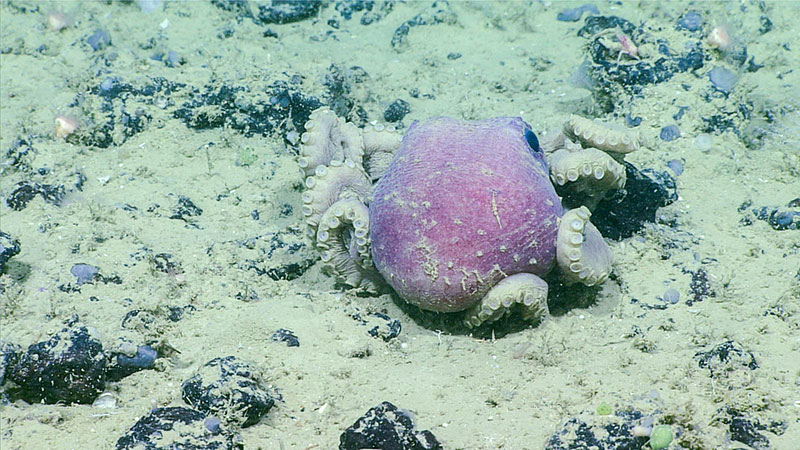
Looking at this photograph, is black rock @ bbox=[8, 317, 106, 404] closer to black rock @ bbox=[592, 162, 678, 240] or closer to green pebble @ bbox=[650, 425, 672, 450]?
green pebble @ bbox=[650, 425, 672, 450]

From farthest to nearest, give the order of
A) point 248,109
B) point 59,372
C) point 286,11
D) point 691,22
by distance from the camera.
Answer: point 286,11 → point 691,22 → point 248,109 → point 59,372

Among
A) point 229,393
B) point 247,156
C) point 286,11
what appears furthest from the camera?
point 286,11

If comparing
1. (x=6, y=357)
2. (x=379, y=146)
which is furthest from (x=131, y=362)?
(x=379, y=146)

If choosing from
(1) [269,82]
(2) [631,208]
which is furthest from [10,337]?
(2) [631,208]

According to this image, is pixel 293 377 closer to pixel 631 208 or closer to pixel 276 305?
pixel 276 305

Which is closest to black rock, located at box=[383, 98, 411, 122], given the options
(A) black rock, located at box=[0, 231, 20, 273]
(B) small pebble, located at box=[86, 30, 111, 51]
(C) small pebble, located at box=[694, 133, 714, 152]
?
(C) small pebble, located at box=[694, 133, 714, 152]

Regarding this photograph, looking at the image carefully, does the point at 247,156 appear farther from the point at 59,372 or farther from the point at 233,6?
the point at 233,6
